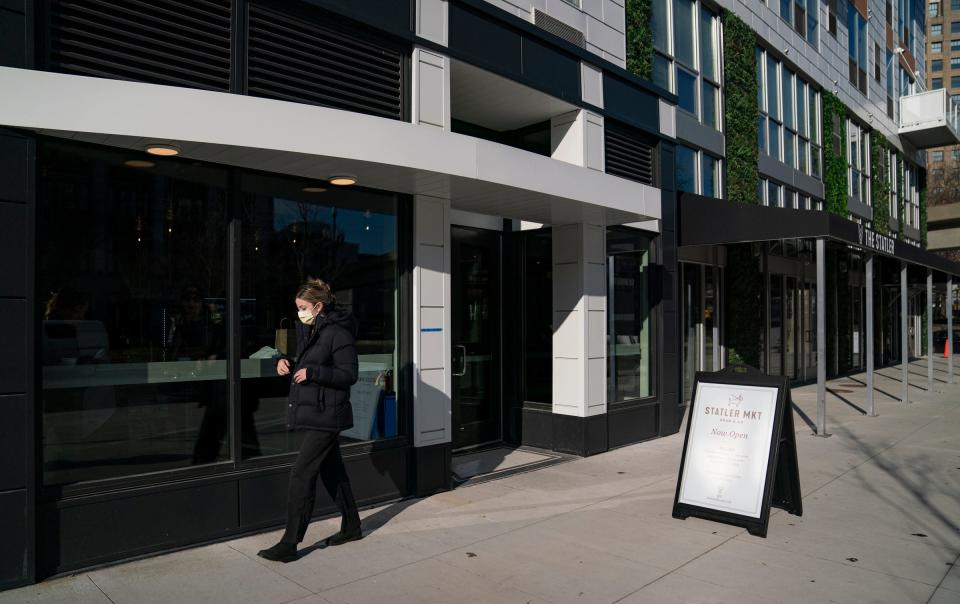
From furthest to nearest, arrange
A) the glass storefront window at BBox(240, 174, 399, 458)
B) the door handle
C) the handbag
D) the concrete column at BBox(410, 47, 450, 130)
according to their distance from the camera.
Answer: the door handle < the concrete column at BBox(410, 47, 450, 130) < the handbag < the glass storefront window at BBox(240, 174, 399, 458)

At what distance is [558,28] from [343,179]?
389 centimetres

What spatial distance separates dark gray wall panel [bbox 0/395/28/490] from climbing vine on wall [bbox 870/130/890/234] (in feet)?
73.4

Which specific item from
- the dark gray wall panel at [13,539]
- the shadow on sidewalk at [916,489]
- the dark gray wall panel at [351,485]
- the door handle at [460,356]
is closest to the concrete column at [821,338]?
the shadow on sidewalk at [916,489]

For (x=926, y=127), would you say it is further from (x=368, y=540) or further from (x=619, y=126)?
(x=368, y=540)

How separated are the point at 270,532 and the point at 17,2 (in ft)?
13.3

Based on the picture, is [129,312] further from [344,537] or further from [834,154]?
[834,154]

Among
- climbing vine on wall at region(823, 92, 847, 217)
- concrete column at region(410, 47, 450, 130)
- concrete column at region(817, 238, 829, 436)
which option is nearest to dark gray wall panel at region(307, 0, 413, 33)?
concrete column at region(410, 47, 450, 130)

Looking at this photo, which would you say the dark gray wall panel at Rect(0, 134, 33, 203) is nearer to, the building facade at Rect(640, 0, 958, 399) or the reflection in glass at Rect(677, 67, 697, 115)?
the building facade at Rect(640, 0, 958, 399)

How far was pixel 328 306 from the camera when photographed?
16.9ft

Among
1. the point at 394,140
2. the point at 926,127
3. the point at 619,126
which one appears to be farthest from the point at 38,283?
the point at 926,127

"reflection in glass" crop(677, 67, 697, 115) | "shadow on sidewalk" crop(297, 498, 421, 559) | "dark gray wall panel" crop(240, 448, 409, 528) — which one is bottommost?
"shadow on sidewalk" crop(297, 498, 421, 559)

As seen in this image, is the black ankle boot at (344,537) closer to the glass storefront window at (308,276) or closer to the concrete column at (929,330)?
the glass storefront window at (308,276)

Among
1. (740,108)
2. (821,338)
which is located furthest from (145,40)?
(740,108)

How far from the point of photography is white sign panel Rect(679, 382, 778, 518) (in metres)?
5.61
